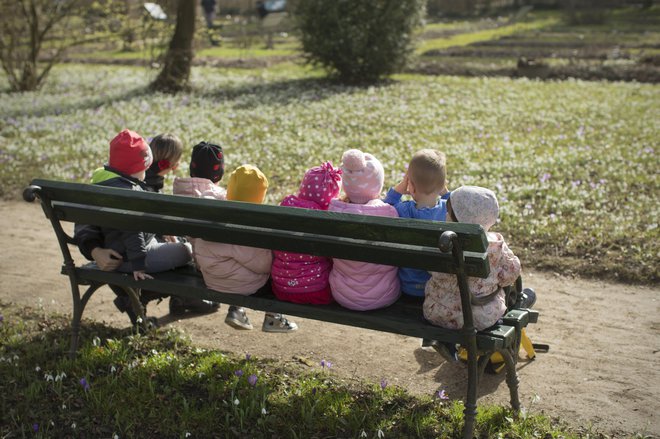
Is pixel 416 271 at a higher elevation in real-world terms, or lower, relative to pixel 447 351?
higher

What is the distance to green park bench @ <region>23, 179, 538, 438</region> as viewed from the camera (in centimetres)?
337

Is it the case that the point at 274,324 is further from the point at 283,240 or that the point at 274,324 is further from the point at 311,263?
the point at 283,240

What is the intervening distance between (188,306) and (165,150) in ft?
3.67

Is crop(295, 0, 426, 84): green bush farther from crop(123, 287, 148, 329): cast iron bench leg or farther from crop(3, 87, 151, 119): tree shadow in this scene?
crop(123, 287, 148, 329): cast iron bench leg

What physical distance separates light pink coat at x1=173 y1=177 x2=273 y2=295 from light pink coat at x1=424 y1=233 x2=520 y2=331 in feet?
3.27

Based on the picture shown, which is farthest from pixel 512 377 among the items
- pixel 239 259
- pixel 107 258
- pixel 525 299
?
pixel 107 258

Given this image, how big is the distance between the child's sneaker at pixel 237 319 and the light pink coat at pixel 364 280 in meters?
1.06

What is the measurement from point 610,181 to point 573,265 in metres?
2.67

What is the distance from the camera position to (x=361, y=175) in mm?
3971

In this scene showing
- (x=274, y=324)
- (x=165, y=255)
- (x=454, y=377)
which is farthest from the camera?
(x=274, y=324)

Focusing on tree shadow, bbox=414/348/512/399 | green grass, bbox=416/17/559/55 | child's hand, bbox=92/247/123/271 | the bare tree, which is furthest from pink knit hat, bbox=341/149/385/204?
green grass, bbox=416/17/559/55

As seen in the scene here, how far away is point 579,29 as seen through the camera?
30359mm

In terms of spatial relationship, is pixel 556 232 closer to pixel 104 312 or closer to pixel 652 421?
pixel 652 421

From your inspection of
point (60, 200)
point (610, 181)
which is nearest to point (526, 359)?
point (60, 200)
